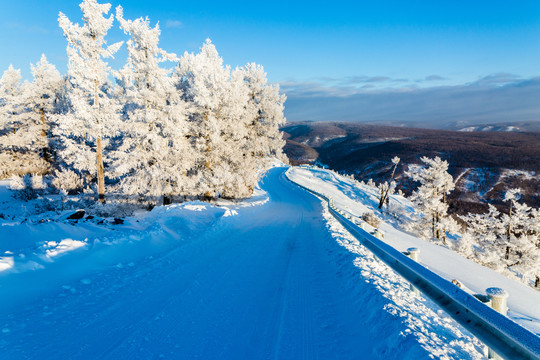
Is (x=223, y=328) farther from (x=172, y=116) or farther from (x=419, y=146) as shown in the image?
(x=419, y=146)

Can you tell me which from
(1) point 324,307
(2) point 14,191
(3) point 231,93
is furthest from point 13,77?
(1) point 324,307

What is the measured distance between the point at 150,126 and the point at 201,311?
17632 millimetres

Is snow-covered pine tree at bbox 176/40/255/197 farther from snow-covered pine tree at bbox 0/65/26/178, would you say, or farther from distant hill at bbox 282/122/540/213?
distant hill at bbox 282/122/540/213

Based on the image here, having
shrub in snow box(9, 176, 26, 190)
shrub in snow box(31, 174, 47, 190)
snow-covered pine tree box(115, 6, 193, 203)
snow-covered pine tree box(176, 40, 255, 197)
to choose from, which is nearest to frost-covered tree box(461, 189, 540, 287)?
snow-covered pine tree box(176, 40, 255, 197)

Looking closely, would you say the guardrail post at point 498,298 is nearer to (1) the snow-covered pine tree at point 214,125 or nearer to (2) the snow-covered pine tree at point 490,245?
(1) the snow-covered pine tree at point 214,125

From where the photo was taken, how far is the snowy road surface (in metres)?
3.48

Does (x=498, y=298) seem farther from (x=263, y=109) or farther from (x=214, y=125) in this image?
(x=263, y=109)

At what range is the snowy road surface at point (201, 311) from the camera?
11.4 ft

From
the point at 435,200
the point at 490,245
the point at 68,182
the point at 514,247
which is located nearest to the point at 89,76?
the point at 68,182

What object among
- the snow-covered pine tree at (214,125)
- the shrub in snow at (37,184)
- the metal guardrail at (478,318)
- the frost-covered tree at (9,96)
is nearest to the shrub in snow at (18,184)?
the shrub in snow at (37,184)

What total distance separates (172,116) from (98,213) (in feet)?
26.8

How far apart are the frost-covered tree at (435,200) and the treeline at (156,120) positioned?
22.8 meters

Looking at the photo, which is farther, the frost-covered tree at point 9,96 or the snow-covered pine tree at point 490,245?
the frost-covered tree at point 9,96

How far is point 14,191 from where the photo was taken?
21.0m
